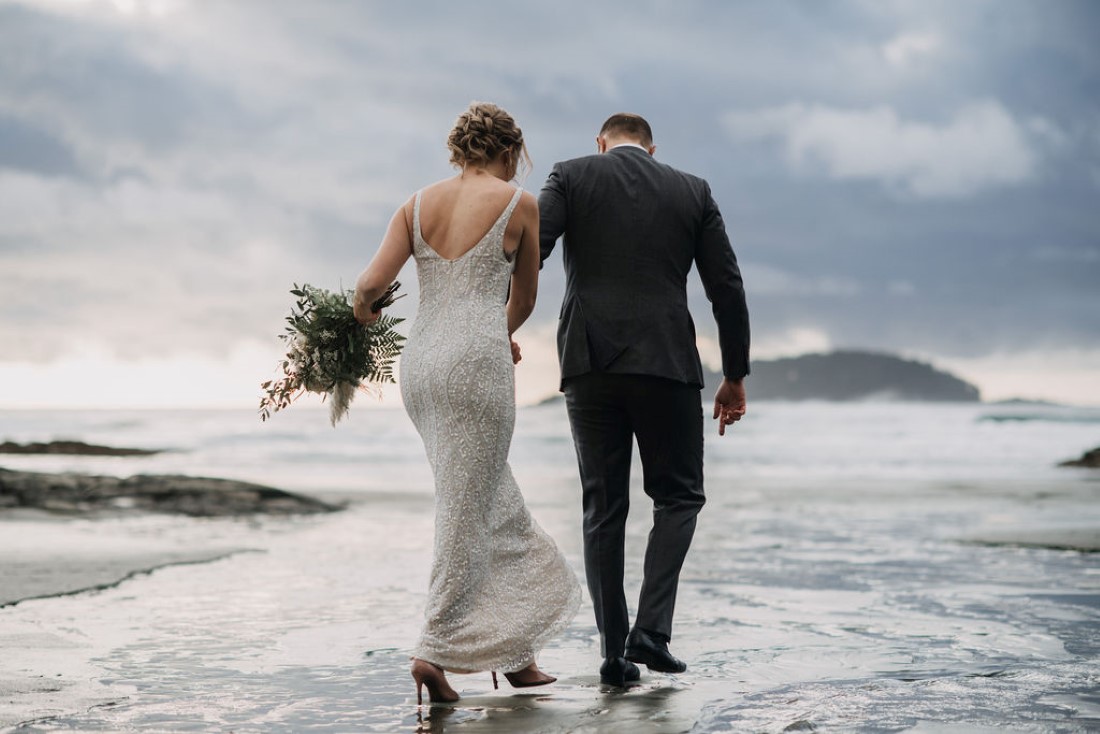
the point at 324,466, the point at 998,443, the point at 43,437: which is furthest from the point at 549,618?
the point at 43,437

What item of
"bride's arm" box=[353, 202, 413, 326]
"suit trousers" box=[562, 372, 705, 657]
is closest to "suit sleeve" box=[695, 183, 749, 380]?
"suit trousers" box=[562, 372, 705, 657]

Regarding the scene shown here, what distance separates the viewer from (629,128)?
15.9 ft

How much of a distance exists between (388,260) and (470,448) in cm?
74

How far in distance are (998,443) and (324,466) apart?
19.0m

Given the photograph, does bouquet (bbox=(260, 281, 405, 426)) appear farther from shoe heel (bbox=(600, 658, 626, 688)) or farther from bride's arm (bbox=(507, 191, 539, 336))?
shoe heel (bbox=(600, 658, 626, 688))

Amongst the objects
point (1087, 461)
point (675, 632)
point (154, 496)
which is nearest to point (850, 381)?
point (1087, 461)

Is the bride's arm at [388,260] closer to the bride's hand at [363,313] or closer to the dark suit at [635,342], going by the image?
the bride's hand at [363,313]

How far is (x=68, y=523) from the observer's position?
1147 cm

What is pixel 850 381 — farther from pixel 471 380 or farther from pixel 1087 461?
pixel 471 380

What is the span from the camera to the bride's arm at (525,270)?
4285mm

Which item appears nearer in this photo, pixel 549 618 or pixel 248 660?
pixel 549 618

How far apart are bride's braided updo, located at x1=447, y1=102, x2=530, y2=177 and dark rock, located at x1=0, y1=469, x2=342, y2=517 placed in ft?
30.6

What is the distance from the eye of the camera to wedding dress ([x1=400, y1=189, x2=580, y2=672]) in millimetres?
4188

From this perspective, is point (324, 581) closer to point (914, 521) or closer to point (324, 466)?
point (914, 521)
